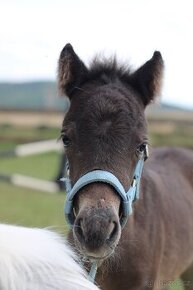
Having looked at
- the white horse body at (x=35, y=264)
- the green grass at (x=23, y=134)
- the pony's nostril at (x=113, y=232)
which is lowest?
the green grass at (x=23, y=134)

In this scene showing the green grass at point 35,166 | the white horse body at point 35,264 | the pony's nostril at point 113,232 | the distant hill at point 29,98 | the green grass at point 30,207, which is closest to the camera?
Answer: the white horse body at point 35,264

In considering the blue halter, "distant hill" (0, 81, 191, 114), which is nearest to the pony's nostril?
the blue halter

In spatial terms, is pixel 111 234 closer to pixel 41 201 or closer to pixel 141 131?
pixel 141 131

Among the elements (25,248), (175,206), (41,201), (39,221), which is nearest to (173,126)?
(41,201)

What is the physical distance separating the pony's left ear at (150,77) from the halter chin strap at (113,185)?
45cm

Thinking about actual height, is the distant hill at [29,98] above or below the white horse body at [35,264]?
below

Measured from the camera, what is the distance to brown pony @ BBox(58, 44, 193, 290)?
113 inches

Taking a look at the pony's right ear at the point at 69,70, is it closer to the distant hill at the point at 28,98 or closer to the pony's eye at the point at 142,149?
the pony's eye at the point at 142,149

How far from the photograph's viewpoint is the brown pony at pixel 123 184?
9.41ft

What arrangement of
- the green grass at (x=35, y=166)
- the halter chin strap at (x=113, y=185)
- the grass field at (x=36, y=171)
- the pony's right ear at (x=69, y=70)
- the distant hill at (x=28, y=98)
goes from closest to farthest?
the halter chin strap at (x=113, y=185)
the pony's right ear at (x=69, y=70)
the grass field at (x=36, y=171)
the green grass at (x=35, y=166)
the distant hill at (x=28, y=98)

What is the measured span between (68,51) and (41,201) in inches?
375

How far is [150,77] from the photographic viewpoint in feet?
12.0

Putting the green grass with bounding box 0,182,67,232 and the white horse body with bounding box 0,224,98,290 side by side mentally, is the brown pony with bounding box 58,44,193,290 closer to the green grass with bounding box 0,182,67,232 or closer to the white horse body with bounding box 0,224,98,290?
the white horse body with bounding box 0,224,98,290

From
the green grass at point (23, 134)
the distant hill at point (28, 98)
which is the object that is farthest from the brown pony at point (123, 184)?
A: the distant hill at point (28, 98)
